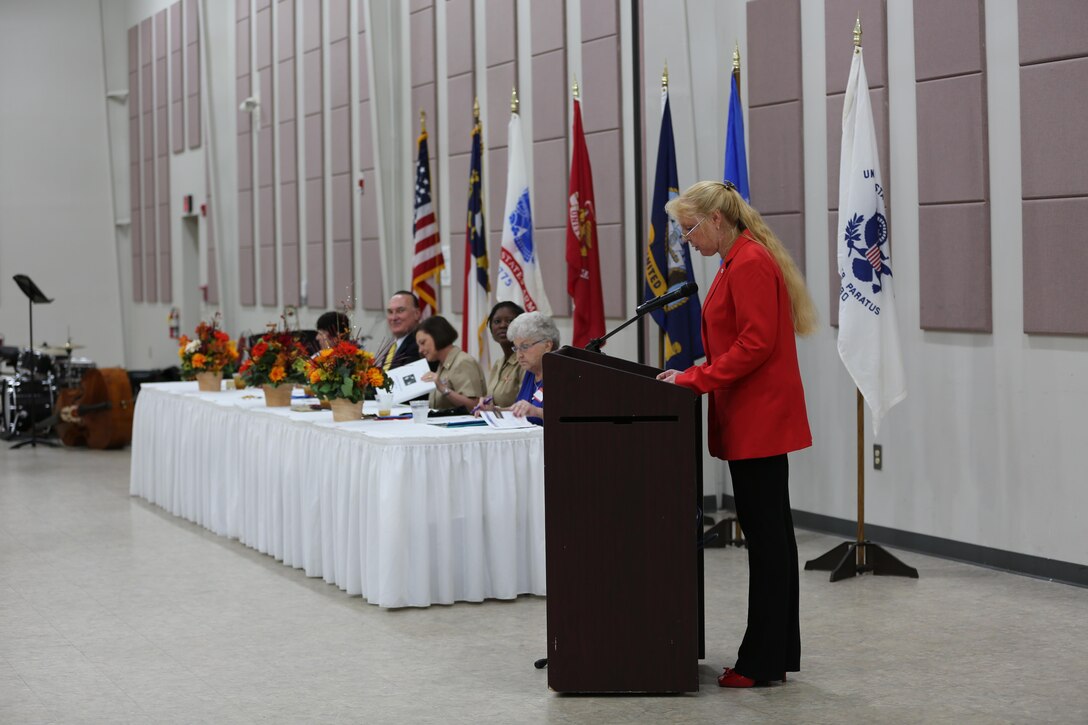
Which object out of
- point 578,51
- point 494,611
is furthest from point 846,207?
point 578,51

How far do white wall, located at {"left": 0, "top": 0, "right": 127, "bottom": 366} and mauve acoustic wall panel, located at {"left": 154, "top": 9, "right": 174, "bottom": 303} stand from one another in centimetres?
164

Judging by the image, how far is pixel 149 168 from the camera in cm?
1792

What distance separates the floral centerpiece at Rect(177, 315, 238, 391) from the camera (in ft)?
27.9

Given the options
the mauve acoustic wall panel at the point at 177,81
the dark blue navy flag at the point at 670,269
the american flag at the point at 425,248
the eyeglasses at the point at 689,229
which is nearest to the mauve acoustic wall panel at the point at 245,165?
the mauve acoustic wall panel at the point at 177,81

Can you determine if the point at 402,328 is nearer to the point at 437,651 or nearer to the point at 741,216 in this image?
the point at 437,651

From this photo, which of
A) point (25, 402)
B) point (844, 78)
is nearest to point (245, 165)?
point (25, 402)

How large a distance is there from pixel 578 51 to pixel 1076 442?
435 centimetres

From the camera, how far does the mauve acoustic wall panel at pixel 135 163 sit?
18.2 m

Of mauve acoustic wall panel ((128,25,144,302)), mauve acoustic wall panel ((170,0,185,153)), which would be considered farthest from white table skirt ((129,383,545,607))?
mauve acoustic wall panel ((128,25,144,302))

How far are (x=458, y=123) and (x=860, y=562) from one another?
5334mm

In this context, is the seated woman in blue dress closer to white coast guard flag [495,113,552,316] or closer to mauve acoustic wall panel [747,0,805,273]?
mauve acoustic wall panel [747,0,805,273]

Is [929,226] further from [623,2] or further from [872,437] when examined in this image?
[623,2]

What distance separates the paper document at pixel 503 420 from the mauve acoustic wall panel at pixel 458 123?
4048mm

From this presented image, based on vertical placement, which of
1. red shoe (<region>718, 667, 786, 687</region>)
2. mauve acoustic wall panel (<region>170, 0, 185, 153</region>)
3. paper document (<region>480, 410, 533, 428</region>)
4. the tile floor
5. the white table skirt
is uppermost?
mauve acoustic wall panel (<region>170, 0, 185, 153</region>)
